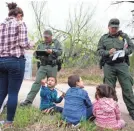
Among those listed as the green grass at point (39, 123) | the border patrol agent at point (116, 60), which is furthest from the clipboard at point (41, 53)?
the green grass at point (39, 123)

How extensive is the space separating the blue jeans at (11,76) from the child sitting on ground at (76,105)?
2.89 feet

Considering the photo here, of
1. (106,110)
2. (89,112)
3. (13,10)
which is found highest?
(13,10)

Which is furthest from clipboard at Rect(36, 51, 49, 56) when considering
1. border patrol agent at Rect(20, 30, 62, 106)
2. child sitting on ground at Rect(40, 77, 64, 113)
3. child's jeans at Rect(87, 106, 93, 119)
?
child's jeans at Rect(87, 106, 93, 119)

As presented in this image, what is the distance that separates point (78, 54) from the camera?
95.5 feet

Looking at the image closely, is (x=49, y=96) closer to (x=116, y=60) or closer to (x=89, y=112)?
(x=89, y=112)

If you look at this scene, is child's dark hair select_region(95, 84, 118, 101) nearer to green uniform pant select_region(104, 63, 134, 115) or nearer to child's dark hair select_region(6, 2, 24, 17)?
green uniform pant select_region(104, 63, 134, 115)

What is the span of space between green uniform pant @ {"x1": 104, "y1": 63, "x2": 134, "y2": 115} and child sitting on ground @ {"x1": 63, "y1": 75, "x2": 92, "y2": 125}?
1.00 metres

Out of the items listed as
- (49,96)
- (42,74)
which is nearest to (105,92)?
(49,96)

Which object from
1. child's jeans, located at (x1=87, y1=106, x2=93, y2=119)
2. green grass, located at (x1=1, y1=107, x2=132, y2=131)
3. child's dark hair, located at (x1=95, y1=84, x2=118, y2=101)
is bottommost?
green grass, located at (x1=1, y1=107, x2=132, y2=131)

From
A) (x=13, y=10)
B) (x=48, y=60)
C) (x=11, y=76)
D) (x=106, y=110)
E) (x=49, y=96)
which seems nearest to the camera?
(x=11, y=76)

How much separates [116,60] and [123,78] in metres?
0.36

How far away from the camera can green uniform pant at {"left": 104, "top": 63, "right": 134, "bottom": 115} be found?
7.38 meters

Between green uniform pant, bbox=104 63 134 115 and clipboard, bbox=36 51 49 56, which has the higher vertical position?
clipboard, bbox=36 51 49 56

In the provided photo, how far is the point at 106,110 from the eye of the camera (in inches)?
245
